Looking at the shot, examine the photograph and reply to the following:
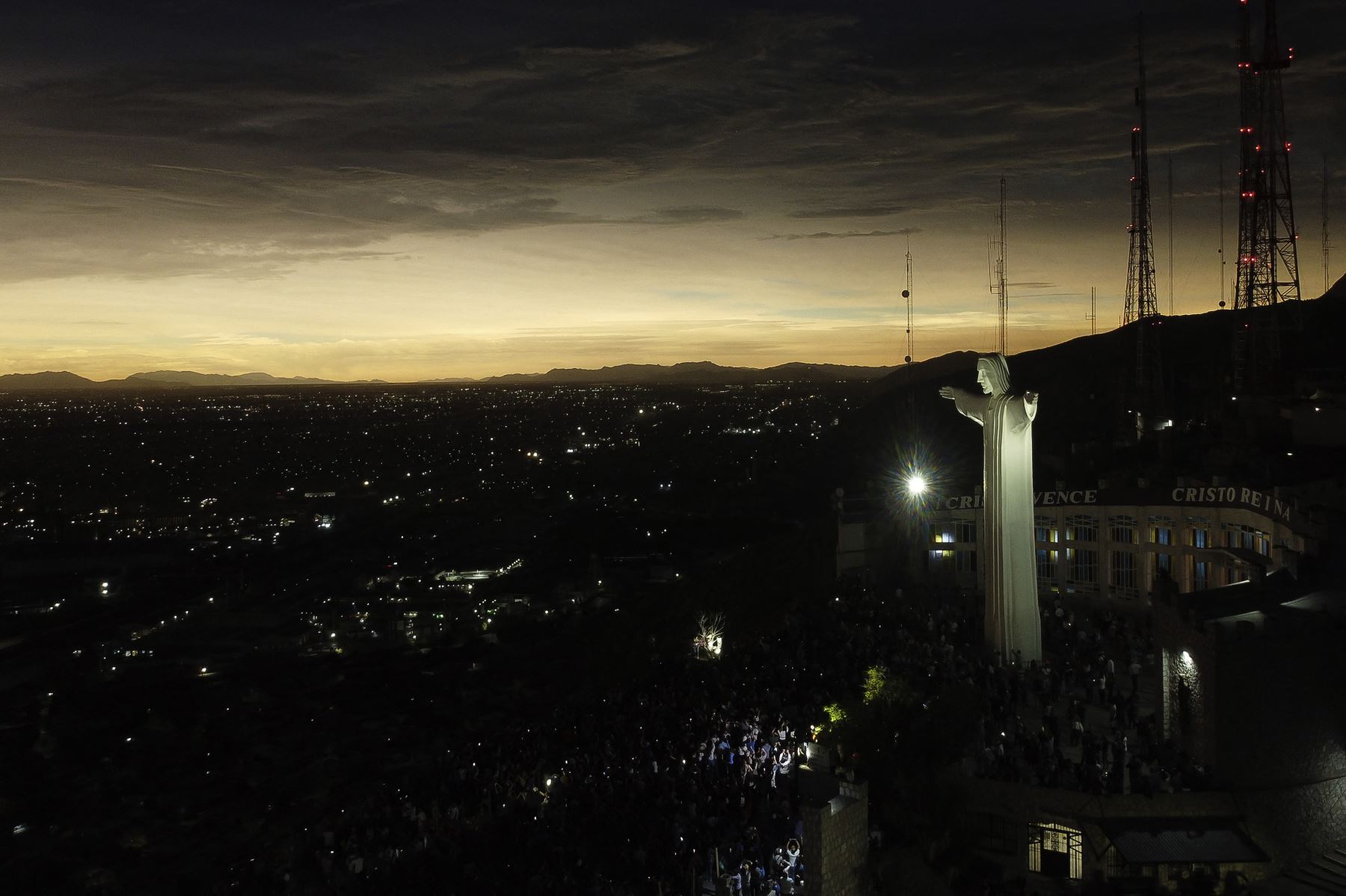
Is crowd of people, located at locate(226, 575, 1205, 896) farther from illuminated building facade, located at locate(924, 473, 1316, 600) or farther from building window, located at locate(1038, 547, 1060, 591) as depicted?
building window, located at locate(1038, 547, 1060, 591)

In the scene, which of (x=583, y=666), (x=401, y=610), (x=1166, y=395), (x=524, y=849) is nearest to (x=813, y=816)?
(x=524, y=849)

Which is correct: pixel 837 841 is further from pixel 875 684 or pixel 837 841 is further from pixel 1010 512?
pixel 1010 512

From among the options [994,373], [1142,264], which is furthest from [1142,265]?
[994,373]

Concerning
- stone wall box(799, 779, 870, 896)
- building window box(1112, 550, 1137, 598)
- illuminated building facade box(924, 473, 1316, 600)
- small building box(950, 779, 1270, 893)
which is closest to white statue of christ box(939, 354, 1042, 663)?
illuminated building facade box(924, 473, 1316, 600)

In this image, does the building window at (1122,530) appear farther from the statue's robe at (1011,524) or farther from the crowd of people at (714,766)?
the statue's robe at (1011,524)

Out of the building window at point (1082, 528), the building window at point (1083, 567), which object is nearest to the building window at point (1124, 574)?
the building window at point (1083, 567)

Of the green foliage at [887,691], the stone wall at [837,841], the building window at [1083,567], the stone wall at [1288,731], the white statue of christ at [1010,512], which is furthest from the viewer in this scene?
the building window at [1083,567]
